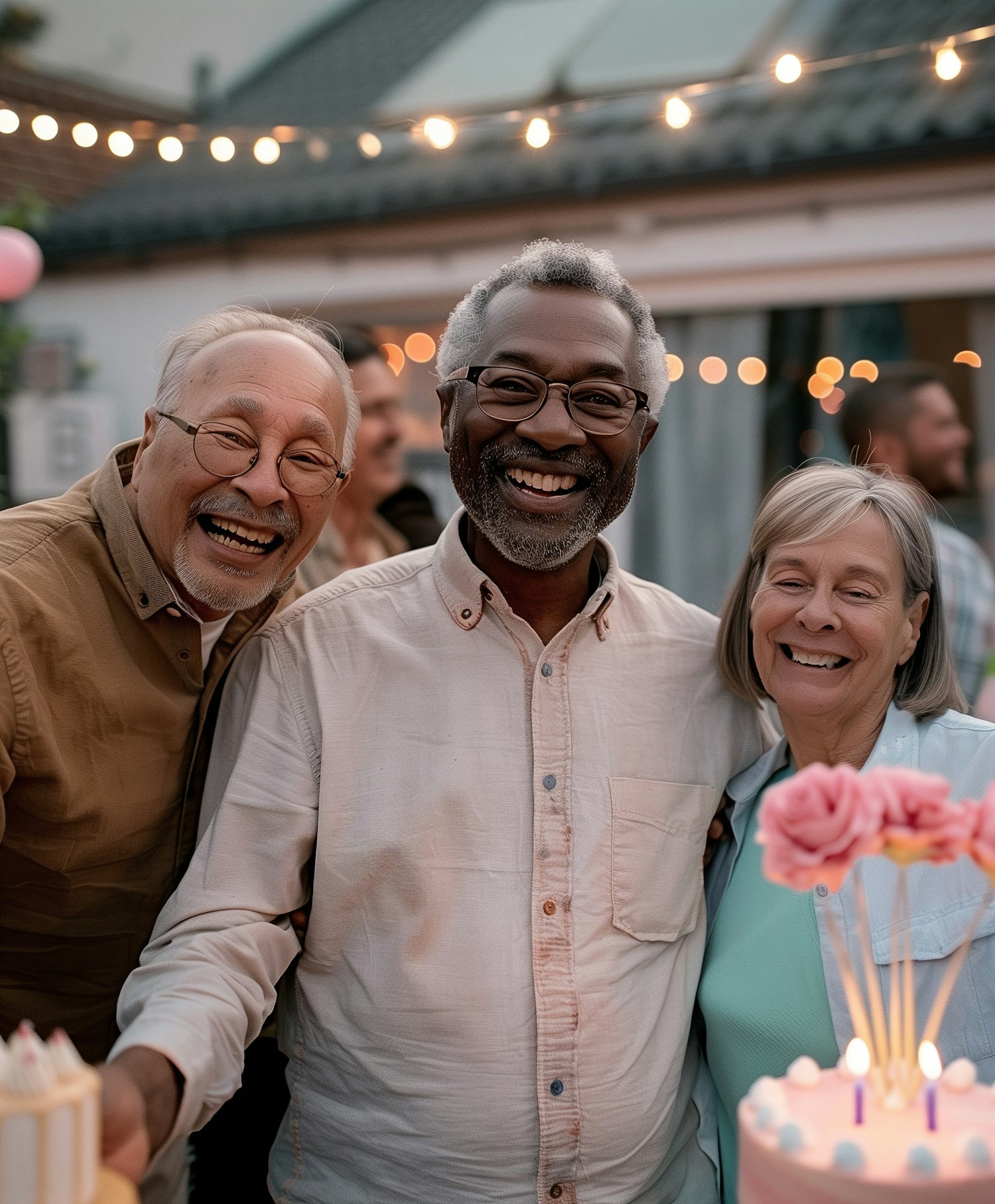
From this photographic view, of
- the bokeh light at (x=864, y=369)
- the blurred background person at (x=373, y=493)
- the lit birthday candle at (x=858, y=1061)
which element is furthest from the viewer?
the bokeh light at (x=864, y=369)

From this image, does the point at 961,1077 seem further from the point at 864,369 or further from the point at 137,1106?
the point at 864,369

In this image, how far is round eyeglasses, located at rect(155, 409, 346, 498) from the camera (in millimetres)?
2119

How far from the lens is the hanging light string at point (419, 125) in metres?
4.04

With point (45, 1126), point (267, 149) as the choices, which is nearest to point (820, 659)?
point (45, 1126)

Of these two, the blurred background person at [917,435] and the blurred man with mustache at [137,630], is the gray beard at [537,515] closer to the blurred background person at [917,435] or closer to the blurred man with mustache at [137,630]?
the blurred man with mustache at [137,630]

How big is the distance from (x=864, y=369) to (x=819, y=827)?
16.8 feet

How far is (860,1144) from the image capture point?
1344mm

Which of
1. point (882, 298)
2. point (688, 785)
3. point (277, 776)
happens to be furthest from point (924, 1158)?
point (882, 298)

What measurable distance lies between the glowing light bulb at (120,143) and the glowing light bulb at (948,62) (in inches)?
120

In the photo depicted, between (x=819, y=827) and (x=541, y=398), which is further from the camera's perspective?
(x=541, y=398)

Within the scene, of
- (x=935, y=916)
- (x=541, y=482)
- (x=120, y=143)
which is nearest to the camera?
(x=935, y=916)

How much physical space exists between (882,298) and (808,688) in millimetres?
4229

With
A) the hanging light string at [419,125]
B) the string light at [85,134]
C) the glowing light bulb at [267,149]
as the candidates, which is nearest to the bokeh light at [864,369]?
the hanging light string at [419,125]

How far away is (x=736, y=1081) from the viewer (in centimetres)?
207
